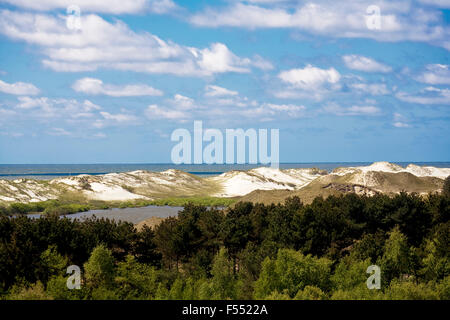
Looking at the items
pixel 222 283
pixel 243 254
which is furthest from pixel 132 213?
pixel 222 283

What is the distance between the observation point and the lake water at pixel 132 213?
81.1m

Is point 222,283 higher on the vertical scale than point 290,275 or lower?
lower

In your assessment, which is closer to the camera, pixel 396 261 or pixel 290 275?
pixel 290 275

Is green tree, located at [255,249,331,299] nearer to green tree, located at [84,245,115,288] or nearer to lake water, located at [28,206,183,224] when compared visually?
green tree, located at [84,245,115,288]

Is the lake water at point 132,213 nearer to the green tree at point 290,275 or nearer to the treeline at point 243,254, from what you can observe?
the treeline at point 243,254

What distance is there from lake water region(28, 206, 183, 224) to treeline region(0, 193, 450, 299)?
32.1 meters

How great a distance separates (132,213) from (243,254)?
51.5 m

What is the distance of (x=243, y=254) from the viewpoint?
3884 cm

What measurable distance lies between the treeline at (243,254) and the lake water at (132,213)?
32.1 meters

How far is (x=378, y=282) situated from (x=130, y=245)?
1837cm

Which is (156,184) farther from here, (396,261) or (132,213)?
(396,261)

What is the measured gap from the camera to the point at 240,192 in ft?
421

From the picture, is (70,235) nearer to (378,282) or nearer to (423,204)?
(378,282)
